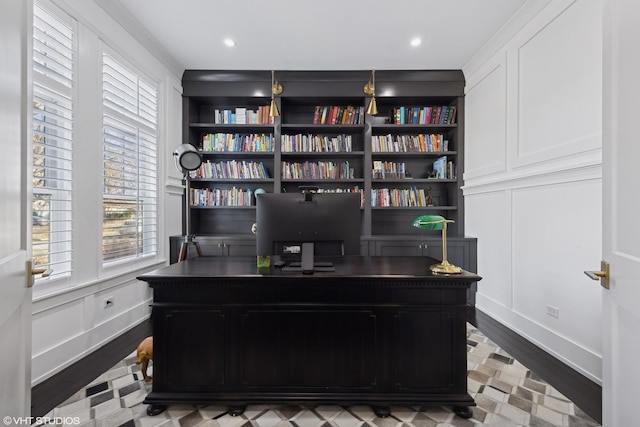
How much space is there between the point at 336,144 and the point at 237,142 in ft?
4.46

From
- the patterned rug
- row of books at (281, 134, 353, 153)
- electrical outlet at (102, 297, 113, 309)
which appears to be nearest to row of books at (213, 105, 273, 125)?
row of books at (281, 134, 353, 153)

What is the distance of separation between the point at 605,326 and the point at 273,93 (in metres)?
3.66

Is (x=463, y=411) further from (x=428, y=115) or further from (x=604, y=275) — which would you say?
(x=428, y=115)

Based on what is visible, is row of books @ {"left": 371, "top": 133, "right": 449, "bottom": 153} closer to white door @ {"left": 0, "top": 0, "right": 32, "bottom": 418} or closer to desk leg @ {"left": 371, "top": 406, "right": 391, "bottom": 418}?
desk leg @ {"left": 371, "top": 406, "right": 391, "bottom": 418}

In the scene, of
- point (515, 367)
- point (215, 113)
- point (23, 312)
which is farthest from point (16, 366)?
point (215, 113)

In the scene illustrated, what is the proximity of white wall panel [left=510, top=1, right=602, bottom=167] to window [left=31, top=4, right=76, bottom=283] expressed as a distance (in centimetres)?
382

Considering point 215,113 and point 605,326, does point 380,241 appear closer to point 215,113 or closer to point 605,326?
point 605,326

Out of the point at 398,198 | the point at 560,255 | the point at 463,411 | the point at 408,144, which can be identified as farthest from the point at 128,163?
the point at 560,255

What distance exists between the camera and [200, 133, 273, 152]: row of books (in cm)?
382

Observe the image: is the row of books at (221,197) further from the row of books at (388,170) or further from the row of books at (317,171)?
the row of books at (388,170)

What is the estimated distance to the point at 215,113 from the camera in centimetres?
391

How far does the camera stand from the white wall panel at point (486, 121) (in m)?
2.98

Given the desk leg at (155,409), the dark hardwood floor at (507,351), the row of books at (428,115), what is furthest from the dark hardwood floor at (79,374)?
the row of books at (428,115)

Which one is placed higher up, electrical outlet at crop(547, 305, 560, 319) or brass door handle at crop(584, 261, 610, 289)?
brass door handle at crop(584, 261, 610, 289)
